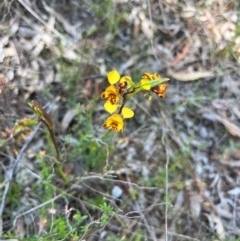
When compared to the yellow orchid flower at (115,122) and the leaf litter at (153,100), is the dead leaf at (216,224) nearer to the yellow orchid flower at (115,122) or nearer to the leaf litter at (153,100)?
the leaf litter at (153,100)

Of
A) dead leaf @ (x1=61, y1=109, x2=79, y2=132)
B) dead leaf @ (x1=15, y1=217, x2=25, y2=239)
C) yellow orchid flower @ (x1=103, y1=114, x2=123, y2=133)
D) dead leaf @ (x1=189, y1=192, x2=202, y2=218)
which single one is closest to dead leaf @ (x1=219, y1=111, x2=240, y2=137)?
dead leaf @ (x1=189, y1=192, x2=202, y2=218)

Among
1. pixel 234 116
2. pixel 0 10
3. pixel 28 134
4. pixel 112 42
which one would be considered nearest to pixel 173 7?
pixel 112 42

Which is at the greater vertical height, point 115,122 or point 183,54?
point 115,122

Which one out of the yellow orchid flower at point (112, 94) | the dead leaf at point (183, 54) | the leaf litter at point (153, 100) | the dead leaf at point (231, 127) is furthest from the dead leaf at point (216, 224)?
the yellow orchid flower at point (112, 94)

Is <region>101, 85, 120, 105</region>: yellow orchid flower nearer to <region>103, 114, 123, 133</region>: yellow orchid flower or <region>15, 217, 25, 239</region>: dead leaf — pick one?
<region>103, 114, 123, 133</region>: yellow orchid flower

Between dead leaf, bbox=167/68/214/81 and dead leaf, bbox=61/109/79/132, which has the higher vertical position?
dead leaf, bbox=61/109/79/132

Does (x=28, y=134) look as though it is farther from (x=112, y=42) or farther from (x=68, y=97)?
(x=112, y=42)

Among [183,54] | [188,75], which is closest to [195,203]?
[188,75]

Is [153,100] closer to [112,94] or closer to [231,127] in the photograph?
[231,127]

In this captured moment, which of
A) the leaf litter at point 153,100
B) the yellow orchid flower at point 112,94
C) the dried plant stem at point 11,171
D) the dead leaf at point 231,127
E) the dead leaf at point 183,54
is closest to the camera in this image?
the yellow orchid flower at point 112,94

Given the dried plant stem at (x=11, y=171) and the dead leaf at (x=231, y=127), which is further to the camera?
the dead leaf at (x=231, y=127)
